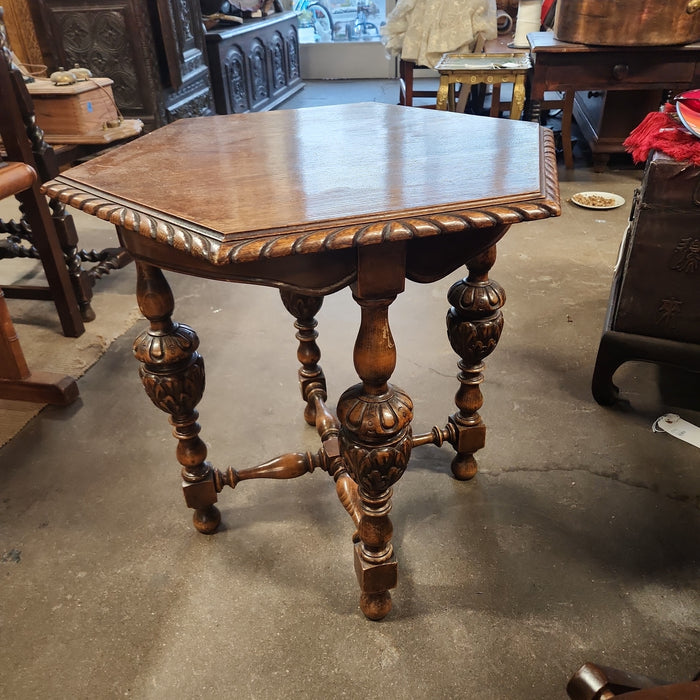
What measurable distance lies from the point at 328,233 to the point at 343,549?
2.94 feet

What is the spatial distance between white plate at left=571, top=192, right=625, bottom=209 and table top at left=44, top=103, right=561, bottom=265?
2.41m

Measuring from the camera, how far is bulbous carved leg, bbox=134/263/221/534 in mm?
1110

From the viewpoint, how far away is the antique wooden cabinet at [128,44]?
11.4ft

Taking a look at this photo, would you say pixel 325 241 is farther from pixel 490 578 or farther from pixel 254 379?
pixel 254 379

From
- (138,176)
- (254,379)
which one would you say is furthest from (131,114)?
(138,176)

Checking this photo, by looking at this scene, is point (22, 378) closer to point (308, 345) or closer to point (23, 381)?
point (23, 381)

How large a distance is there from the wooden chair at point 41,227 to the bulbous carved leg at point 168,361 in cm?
117

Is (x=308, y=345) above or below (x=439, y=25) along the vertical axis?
below

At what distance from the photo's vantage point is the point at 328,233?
2.54 ft

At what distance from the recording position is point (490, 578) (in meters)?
1.33

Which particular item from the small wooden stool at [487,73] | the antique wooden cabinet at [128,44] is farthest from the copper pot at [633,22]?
the antique wooden cabinet at [128,44]

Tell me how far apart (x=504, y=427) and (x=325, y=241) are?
1.20m

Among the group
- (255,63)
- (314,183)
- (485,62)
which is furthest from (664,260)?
(255,63)

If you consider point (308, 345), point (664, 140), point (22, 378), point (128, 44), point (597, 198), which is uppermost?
point (128, 44)
